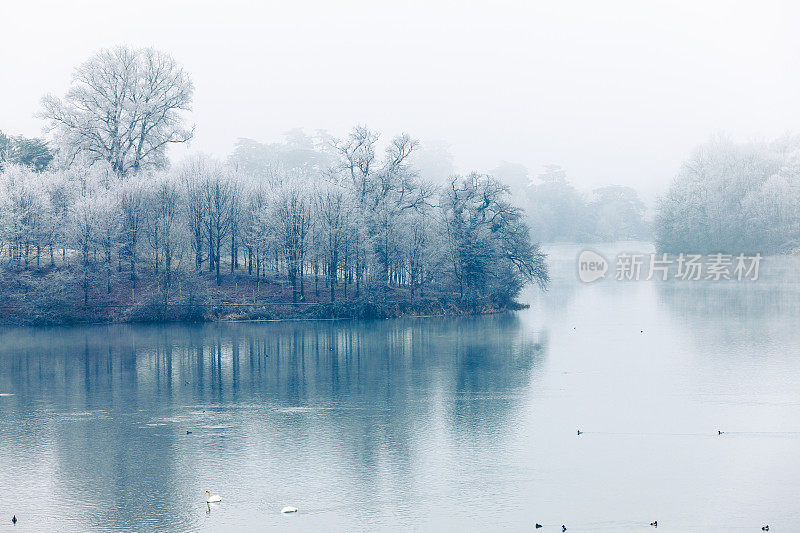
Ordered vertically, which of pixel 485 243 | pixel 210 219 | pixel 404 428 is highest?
pixel 210 219

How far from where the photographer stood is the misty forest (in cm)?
7169

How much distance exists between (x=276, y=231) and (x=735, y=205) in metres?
65.2

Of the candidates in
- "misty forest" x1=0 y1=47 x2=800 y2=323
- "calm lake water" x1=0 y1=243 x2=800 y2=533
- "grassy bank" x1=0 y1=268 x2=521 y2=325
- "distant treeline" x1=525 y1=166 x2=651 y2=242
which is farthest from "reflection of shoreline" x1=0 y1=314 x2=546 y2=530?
"distant treeline" x1=525 y1=166 x2=651 y2=242

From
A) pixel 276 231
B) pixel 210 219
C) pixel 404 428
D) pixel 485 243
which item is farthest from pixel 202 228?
pixel 404 428

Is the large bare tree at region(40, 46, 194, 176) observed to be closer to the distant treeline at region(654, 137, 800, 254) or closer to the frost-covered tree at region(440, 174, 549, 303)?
the frost-covered tree at region(440, 174, 549, 303)

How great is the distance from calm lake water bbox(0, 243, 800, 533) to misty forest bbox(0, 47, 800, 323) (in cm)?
768

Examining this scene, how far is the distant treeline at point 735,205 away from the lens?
359 feet

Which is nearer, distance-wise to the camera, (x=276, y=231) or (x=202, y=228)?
(x=276, y=231)

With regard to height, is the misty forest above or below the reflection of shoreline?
above

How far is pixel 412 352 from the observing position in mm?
55344

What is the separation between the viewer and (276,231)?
7581 cm

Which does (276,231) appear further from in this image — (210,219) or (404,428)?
(404,428)

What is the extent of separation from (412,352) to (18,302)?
34.4 m

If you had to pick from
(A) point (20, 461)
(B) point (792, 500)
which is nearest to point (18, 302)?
(A) point (20, 461)
